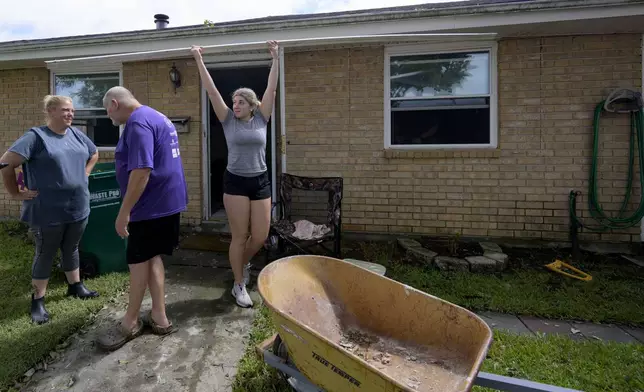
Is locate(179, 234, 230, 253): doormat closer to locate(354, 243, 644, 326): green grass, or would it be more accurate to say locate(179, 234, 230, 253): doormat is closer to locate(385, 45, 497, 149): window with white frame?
locate(354, 243, 644, 326): green grass

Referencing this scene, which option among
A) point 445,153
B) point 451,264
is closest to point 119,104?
point 451,264

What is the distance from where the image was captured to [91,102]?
6.47 meters

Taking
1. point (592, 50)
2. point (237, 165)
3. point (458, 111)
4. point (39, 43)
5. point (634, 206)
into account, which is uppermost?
point (39, 43)

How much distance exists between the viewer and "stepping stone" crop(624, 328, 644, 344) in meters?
2.85

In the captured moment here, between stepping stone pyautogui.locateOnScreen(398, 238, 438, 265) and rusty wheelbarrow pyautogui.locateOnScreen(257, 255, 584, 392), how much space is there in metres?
2.09

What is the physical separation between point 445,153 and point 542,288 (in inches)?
84.5

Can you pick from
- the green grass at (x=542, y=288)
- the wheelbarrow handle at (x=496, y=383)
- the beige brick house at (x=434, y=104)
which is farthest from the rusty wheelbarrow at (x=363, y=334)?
the beige brick house at (x=434, y=104)

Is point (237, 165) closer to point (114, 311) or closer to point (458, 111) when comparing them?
point (114, 311)

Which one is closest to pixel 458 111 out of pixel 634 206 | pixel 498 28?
pixel 498 28

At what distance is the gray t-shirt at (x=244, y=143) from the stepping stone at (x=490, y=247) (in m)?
3.05

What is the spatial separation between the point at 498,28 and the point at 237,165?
Result: 3.67 m

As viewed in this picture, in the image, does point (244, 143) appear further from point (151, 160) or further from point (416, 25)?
point (416, 25)

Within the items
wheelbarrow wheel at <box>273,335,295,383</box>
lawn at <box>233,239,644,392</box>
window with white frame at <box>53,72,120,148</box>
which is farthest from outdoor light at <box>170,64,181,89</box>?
wheelbarrow wheel at <box>273,335,295,383</box>

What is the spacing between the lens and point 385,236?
5328 mm
